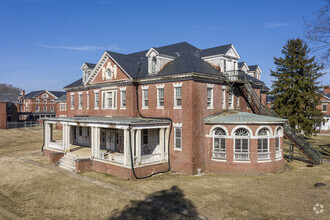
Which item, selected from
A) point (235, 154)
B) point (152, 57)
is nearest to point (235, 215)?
point (235, 154)

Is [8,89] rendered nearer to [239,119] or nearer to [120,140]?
[120,140]

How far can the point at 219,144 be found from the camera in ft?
73.7

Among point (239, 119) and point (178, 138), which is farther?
point (178, 138)

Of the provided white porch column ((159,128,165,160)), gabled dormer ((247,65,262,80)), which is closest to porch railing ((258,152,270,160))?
white porch column ((159,128,165,160))

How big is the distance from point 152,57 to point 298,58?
24354 mm

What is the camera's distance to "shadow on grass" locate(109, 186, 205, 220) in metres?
13.5

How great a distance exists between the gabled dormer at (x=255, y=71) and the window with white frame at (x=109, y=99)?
1670cm

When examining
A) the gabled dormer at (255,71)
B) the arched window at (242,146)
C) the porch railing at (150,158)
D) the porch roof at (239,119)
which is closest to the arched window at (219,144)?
the porch roof at (239,119)

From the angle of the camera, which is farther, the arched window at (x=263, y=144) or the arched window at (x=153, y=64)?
the arched window at (x=153, y=64)

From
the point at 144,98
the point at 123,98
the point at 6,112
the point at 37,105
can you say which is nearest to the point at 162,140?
the point at 144,98

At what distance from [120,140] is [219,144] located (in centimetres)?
1018

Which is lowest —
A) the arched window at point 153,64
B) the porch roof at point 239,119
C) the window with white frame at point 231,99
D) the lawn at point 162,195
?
the lawn at point 162,195

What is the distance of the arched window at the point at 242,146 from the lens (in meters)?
21.7

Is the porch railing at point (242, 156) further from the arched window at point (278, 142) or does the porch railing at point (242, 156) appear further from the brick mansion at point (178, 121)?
the arched window at point (278, 142)
